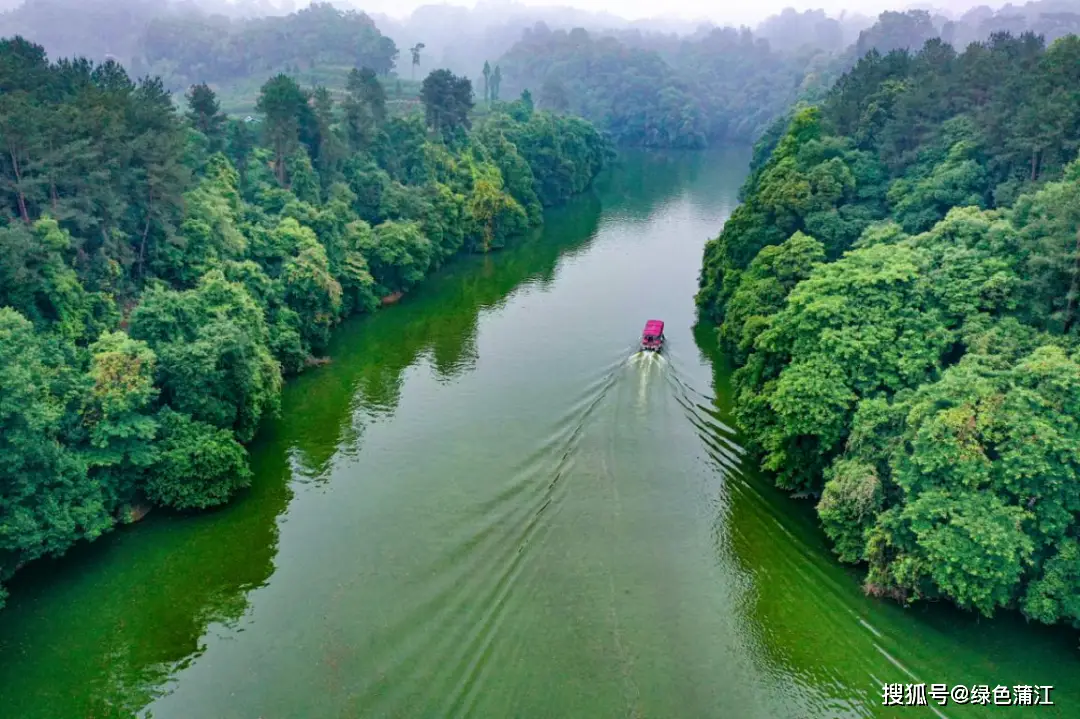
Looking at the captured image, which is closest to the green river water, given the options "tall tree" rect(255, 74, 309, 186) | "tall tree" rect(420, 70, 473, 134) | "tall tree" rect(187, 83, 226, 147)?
"tall tree" rect(187, 83, 226, 147)

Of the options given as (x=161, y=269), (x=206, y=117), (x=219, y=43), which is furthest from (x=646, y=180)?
(x=219, y=43)

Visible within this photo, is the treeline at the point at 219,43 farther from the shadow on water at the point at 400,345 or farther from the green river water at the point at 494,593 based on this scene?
the green river water at the point at 494,593

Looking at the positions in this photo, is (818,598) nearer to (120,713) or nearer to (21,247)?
(120,713)

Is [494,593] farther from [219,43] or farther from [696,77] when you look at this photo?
[696,77]

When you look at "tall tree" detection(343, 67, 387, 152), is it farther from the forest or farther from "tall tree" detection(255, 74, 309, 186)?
the forest

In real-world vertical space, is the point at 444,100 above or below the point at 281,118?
above

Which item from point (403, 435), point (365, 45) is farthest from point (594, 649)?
point (365, 45)

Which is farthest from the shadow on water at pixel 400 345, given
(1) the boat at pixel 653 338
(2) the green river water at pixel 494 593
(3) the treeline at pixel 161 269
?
(1) the boat at pixel 653 338

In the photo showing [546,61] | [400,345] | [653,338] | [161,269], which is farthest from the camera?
[546,61]
